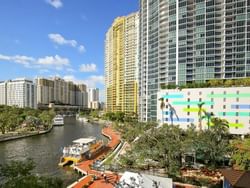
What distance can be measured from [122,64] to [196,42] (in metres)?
82.5

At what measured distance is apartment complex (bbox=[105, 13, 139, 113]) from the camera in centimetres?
14325

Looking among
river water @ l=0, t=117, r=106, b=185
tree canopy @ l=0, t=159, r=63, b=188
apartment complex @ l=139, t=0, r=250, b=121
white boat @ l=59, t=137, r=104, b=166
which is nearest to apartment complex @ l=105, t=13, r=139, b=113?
apartment complex @ l=139, t=0, r=250, b=121

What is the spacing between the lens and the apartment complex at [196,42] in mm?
69875

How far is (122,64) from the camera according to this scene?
153375 mm

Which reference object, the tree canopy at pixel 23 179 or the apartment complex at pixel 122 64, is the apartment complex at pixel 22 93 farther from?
the tree canopy at pixel 23 179

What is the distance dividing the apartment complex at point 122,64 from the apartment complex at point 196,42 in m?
54.9

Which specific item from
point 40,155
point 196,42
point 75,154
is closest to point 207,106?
point 196,42

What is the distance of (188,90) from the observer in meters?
67.6

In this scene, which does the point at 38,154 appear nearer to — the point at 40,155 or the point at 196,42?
the point at 40,155

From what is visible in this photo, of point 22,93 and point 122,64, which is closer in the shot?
point 122,64

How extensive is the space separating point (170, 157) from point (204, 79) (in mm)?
47353

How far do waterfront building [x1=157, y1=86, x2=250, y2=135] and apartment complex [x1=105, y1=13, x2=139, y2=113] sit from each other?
228 feet

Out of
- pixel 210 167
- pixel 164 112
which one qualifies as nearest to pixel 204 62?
pixel 164 112

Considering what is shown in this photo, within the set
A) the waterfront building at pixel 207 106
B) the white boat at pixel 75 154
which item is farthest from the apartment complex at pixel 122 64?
the white boat at pixel 75 154
